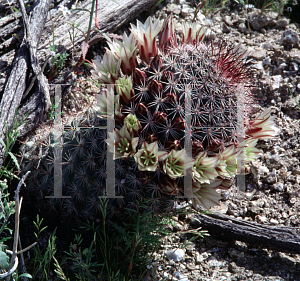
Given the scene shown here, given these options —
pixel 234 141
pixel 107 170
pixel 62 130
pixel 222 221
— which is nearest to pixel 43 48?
pixel 62 130

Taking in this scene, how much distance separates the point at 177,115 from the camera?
6.18ft

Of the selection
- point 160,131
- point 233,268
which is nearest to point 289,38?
point 160,131

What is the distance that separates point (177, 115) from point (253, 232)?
1.03m

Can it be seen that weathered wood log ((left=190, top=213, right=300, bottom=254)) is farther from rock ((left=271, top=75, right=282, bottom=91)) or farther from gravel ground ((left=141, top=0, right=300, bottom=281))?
rock ((left=271, top=75, right=282, bottom=91))

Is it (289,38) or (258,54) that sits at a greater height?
(289,38)

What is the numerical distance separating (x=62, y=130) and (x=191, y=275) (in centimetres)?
128

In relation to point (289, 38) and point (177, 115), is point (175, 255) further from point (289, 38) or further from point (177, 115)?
point (289, 38)

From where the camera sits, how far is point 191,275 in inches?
87.8

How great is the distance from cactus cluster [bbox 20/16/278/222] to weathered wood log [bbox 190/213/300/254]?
0.49 meters

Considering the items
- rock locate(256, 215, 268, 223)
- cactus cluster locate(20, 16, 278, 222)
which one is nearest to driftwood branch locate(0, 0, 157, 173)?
cactus cluster locate(20, 16, 278, 222)

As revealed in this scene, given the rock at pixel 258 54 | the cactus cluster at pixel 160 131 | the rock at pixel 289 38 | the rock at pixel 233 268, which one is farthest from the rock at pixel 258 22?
the rock at pixel 233 268

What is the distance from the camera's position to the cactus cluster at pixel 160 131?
6.05 ft

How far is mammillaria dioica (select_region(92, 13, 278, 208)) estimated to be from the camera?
5.99 feet

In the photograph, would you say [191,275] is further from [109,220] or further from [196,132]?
[196,132]
